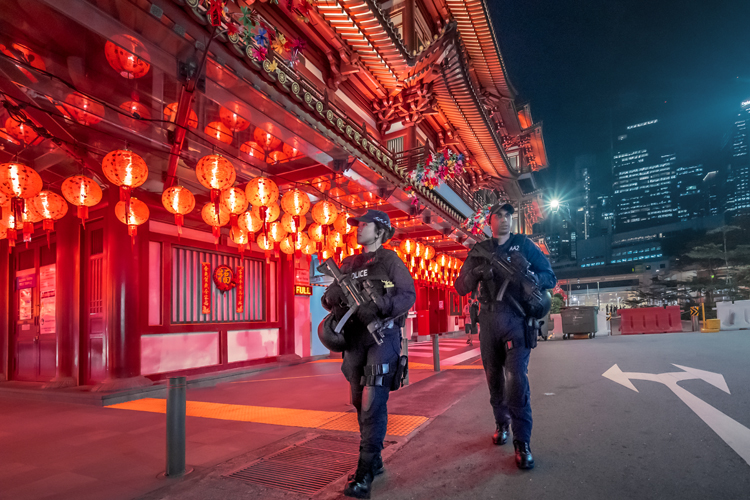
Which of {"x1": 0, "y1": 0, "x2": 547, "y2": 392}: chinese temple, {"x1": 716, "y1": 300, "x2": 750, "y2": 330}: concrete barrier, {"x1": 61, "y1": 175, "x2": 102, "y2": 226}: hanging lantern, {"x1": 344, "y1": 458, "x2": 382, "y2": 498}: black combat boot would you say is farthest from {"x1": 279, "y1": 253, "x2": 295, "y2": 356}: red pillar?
{"x1": 716, "y1": 300, "x2": 750, "y2": 330}: concrete barrier

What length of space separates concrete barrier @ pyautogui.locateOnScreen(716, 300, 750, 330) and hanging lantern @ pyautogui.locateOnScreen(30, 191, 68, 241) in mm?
24303

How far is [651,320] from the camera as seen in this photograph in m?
19.4

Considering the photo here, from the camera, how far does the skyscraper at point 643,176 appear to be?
4707 inches

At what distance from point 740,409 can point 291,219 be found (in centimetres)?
738

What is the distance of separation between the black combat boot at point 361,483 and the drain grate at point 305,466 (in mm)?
346

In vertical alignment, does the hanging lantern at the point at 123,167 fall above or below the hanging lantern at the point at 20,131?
below

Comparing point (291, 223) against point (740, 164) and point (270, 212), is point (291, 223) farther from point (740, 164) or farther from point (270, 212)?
point (740, 164)

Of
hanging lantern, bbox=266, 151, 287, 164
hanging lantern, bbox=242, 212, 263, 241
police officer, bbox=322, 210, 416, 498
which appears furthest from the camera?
hanging lantern, bbox=242, 212, 263, 241

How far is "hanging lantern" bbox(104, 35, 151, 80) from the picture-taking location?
4129 millimetres

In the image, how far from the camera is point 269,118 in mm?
5609

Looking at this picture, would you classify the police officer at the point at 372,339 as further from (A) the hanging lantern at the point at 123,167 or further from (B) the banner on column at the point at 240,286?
(B) the banner on column at the point at 240,286

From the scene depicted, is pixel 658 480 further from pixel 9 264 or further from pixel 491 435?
pixel 9 264

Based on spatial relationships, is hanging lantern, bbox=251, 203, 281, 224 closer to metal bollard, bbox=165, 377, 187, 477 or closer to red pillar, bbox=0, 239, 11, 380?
metal bollard, bbox=165, 377, 187, 477

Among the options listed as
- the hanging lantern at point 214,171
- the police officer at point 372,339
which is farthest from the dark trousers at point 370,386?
the hanging lantern at point 214,171
